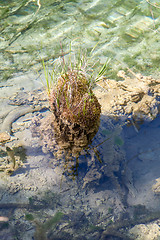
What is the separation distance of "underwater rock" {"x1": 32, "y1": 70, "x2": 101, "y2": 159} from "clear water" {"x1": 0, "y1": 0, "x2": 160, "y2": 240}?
17 cm

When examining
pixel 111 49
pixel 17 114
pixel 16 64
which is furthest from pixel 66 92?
pixel 111 49

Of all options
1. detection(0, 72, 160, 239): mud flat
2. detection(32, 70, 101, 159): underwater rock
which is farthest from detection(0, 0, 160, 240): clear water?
detection(32, 70, 101, 159): underwater rock

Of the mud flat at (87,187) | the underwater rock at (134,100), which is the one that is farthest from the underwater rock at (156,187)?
the underwater rock at (134,100)

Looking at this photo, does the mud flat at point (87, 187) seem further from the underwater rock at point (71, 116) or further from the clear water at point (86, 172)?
the underwater rock at point (71, 116)

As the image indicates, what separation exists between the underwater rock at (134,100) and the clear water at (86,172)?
0.63 ft

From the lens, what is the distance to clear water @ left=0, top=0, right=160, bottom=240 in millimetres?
2490

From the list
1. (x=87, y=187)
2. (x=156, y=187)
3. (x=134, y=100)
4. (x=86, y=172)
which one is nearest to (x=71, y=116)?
(x=86, y=172)

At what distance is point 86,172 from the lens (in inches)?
113

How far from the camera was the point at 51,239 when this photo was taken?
235 cm

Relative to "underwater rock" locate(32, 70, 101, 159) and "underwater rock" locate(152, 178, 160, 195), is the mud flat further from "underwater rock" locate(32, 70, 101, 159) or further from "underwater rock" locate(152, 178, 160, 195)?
"underwater rock" locate(32, 70, 101, 159)

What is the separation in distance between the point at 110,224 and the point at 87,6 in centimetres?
536

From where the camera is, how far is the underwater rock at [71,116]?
9.09ft

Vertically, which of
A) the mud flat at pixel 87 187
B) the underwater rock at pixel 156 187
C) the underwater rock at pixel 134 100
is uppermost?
the underwater rock at pixel 134 100

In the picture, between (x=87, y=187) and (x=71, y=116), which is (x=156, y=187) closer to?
(x=87, y=187)
